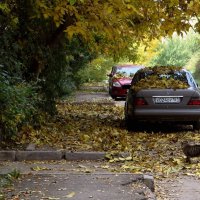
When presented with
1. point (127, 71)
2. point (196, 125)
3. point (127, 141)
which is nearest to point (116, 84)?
point (127, 71)

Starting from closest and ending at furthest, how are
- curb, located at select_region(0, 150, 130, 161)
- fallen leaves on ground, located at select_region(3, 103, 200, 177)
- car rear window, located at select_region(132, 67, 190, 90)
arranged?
1. fallen leaves on ground, located at select_region(3, 103, 200, 177)
2. curb, located at select_region(0, 150, 130, 161)
3. car rear window, located at select_region(132, 67, 190, 90)

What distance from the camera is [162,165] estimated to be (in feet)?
30.5

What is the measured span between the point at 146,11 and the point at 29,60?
131 inches

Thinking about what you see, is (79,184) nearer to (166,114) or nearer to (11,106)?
(11,106)

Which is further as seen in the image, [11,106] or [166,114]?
[166,114]

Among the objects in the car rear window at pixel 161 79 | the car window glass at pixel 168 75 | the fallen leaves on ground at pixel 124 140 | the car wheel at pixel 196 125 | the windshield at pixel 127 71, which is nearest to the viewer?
the fallen leaves on ground at pixel 124 140

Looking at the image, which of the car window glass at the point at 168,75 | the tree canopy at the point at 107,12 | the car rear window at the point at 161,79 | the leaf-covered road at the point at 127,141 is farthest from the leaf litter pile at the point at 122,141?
the tree canopy at the point at 107,12

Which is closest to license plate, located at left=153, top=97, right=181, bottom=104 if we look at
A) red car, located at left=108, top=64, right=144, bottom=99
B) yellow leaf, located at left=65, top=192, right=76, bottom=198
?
yellow leaf, located at left=65, top=192, right=76, bottom=198

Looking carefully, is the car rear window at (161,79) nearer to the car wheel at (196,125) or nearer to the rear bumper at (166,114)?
the rear bumper at (166,114)

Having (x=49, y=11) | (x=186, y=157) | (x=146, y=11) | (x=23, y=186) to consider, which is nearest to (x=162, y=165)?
(x=186, y=157)

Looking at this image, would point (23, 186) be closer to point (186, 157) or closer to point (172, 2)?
point (186, 157)

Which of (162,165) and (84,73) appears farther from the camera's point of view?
(84,73)

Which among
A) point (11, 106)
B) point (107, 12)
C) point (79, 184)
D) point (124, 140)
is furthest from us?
point (124, 140)

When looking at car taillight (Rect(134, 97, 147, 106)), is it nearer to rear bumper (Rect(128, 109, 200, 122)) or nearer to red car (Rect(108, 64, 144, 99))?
rear bumper (Rect(128, 109, 200, 122))
